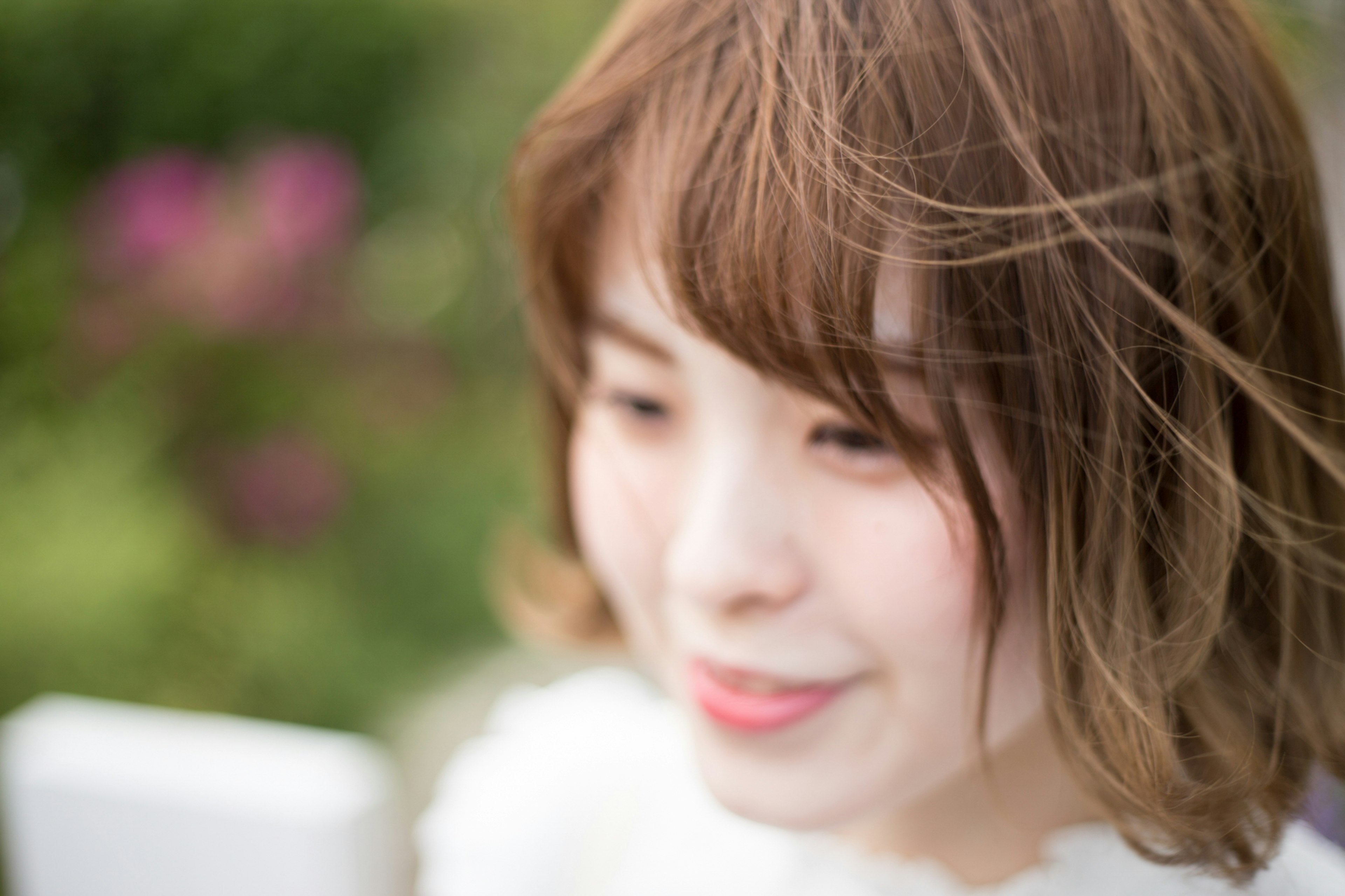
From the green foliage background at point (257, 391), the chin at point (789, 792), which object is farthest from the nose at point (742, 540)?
the green foliage background at point (257, 391)

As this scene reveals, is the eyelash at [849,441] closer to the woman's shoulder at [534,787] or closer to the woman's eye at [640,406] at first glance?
the woman's eye at [640,406]

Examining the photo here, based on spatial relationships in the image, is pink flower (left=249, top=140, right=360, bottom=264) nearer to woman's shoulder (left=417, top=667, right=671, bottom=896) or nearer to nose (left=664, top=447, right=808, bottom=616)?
woman's shoulder (left=417, top=667, right=671, bottom=896)

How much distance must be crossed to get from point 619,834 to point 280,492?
1.70 metres

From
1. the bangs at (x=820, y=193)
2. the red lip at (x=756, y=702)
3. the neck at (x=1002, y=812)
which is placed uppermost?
the bangs at (x=820, y=193)

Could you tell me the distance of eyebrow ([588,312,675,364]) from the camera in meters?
0.60

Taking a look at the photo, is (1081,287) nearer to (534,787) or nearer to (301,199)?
(534,787)

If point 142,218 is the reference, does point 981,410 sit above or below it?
below

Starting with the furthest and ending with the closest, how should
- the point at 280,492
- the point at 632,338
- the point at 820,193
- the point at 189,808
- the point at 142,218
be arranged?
the point at 280,492
the point at 142,218
the point at 189,808
the point at 632,338
the point at 820,193

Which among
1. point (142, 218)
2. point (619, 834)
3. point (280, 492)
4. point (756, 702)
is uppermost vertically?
point (142, 218)

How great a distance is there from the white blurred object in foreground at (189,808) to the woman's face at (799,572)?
379 millimetres

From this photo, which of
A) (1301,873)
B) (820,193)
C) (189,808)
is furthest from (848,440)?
(189,808)

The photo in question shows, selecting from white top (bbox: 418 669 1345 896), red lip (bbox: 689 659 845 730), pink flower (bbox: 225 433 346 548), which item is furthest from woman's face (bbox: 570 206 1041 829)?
pink flower (bbox: 225 433 346 548)

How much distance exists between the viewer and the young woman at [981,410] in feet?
1.69

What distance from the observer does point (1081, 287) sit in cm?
52
